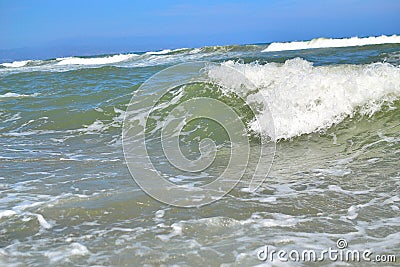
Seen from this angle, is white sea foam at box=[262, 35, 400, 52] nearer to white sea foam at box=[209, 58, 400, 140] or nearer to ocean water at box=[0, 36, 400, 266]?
white sea foam at box=[209, 58, 400, 140]

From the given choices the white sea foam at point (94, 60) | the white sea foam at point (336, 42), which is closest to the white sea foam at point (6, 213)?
the white sea foam at point (336, 42)

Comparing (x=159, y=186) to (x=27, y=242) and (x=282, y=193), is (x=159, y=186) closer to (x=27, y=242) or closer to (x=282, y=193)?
(x=282, y=193)

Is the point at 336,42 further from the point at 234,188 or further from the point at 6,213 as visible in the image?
the point at 6,213

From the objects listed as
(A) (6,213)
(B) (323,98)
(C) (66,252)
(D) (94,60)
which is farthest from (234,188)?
(D) (94,60)

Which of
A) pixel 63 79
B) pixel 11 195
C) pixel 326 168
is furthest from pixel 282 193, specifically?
pixel 63 79

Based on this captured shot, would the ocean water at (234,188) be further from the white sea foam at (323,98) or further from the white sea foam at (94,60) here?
the white sea foam at (94,60)

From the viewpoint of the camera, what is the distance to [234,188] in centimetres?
390

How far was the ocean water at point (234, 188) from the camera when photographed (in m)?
2.71

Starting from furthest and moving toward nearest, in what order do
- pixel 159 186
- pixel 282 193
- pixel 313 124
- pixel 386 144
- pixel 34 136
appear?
pixel 34 136 → pixel 313 124 → pixel 386 144 → pixel 159 186 → pixel 282 193

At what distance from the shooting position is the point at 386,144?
198 inches

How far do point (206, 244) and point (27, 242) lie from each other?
1128mm

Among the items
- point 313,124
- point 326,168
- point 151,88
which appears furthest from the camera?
point 151,88

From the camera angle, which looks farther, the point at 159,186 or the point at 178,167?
the point at 178,167

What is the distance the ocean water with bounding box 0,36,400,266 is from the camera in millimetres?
2713
